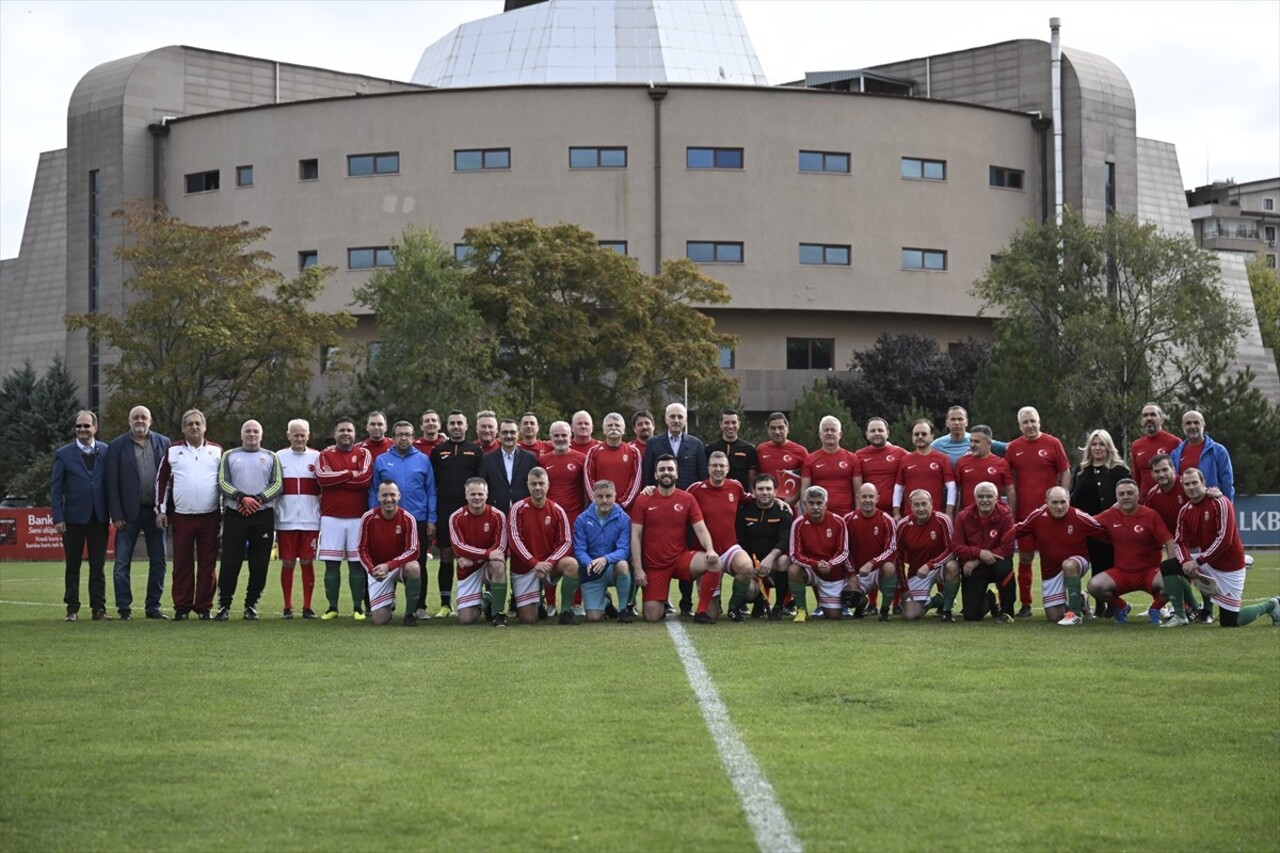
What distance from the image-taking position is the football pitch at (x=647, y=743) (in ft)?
20.5

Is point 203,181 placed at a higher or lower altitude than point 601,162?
higher

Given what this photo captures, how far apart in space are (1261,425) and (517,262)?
23.9 m

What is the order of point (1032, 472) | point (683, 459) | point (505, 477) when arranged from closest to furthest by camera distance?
point (505, 477) < point (1032, 472) < point (683, 459)

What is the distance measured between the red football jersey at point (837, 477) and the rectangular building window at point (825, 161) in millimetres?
43043

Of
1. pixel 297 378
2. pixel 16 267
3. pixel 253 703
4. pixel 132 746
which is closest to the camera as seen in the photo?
pixel 132 746

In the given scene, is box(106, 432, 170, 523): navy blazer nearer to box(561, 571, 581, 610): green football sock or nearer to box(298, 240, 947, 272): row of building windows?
box(561, 571, 581, 610): green football sock

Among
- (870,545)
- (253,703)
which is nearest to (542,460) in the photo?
(870,545)

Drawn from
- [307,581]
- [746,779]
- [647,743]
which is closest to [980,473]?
[307,581]

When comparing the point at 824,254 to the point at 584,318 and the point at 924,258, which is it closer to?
→ the point at 924,258

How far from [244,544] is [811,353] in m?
46.3

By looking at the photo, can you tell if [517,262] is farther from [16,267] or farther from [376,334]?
[16,267]

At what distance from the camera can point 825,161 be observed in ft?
192

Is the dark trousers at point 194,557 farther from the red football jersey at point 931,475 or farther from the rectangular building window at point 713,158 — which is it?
the rectangular building window at point 713,158

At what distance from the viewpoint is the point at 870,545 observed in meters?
15.6
